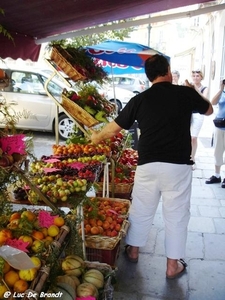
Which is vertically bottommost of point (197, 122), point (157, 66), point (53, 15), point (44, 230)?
point (44, 230)

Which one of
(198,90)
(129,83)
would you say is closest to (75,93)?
(198,90)

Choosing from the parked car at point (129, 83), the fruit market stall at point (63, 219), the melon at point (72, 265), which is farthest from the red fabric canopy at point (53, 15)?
the parked car at point (129, 83)

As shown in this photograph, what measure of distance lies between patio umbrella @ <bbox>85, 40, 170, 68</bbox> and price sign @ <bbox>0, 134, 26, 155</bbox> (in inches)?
136

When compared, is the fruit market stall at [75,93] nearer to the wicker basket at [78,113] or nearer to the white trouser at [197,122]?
the wicker basket at [78,113]

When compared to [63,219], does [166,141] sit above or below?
above

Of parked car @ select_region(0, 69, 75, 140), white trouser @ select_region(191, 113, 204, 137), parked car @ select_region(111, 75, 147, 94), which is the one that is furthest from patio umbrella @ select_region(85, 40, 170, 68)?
parked car @ select_region(111, 75, 147, 94)

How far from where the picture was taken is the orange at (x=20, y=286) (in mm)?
1761

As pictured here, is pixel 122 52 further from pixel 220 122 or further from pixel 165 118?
pixel 165 118

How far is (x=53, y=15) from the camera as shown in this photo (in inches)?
159

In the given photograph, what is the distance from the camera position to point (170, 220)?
3.20 metres

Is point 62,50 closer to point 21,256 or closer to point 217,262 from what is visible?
point 217,262

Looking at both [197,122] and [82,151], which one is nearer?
[82,151]

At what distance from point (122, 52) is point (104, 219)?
290 centimetres

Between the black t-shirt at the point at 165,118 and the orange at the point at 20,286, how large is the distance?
1.62 m
